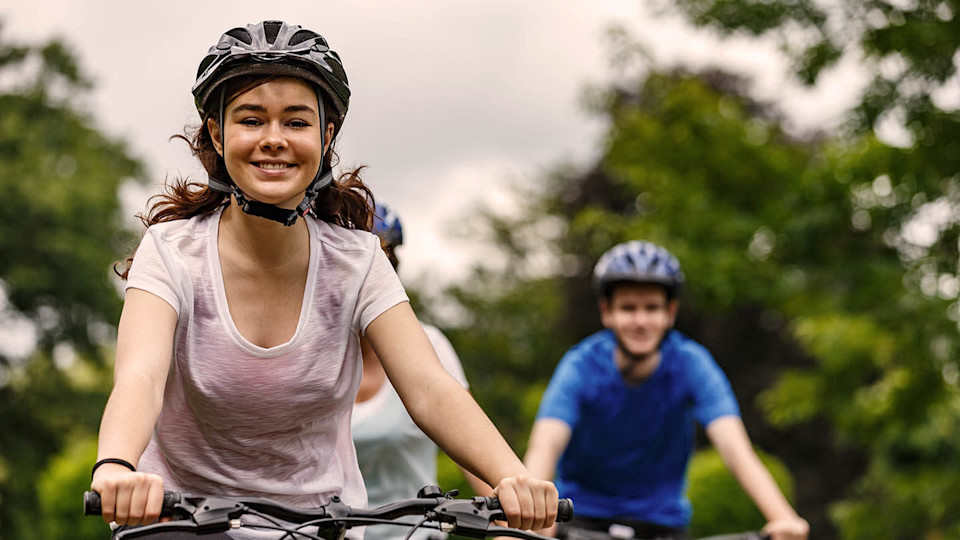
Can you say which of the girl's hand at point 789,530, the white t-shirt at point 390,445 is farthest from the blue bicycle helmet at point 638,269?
the girl's hand at point 789,530

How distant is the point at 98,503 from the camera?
2438mm

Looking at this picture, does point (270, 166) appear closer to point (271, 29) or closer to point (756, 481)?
point (271, 29)

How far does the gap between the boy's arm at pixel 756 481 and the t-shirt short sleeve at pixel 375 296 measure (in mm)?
2409

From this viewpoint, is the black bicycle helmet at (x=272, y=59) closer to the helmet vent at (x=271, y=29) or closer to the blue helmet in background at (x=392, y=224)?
the helmet vent at (x=271, y=29)

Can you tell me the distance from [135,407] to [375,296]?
27.9 inches

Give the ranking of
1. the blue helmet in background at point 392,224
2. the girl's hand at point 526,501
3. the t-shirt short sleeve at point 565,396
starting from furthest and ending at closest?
1. the t-shirt short sleeve at point 565,396
2. the blue helmet in background at point 392,224
3. the girl's hand at point 526,501

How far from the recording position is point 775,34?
1247cm

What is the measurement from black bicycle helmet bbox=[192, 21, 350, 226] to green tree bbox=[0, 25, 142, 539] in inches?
1059

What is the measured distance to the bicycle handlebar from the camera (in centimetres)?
247

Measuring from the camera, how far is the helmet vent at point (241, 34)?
9.96 ft

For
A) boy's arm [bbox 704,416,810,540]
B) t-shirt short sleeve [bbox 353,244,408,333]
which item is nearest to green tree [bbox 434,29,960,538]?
boy's arm [bbox 704,416,810,540]

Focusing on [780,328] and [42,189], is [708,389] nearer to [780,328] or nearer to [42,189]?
[780,328]

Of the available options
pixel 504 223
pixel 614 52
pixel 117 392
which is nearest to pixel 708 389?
pixel 117 392

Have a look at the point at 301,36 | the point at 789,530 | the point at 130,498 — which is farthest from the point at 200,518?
the point at 789,530
